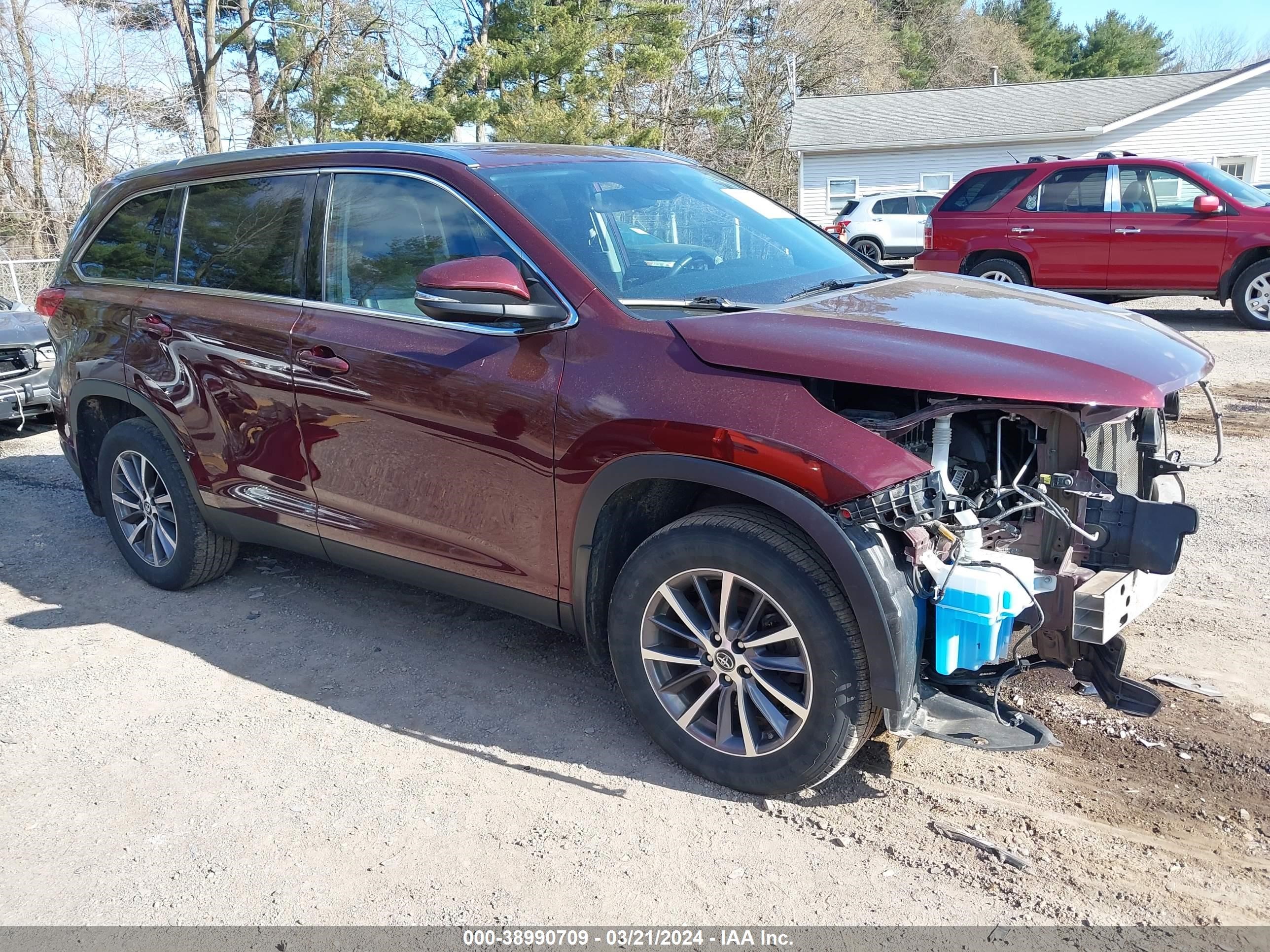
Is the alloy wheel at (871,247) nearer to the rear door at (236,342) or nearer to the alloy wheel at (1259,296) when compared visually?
the alloy wheel at (1259,296)

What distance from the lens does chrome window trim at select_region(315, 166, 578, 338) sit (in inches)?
134

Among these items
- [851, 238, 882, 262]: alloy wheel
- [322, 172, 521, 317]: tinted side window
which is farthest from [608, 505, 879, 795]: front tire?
[851, 238, 882, 262]: alloy wheel

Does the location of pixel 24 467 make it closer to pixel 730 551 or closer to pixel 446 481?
pixel 446 481

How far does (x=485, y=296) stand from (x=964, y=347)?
1.50 meters

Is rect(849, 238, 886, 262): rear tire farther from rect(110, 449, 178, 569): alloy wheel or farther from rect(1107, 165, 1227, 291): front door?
rect(110, 449, 178, 569): alloy wheel

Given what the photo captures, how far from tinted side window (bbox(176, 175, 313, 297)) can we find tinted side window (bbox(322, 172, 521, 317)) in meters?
0.25

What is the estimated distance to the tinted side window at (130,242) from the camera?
4.98m

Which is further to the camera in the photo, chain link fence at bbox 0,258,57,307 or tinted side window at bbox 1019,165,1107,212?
chain link fence at bbox 0,258,57,307

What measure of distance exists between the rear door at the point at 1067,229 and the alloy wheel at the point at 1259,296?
1487 millimetres

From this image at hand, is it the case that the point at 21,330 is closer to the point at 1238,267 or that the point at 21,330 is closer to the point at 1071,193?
the point at 1071,193

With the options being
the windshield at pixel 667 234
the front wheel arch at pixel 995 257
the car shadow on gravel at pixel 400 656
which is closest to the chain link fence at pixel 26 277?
the car shadow on gravel at pixel 400 656

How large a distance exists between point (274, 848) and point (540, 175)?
8.11 ft

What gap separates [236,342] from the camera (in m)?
4.34

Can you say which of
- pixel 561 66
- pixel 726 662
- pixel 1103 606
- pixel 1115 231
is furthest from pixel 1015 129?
pixel 726 662
